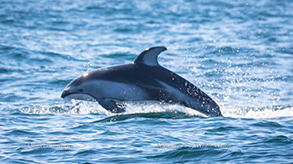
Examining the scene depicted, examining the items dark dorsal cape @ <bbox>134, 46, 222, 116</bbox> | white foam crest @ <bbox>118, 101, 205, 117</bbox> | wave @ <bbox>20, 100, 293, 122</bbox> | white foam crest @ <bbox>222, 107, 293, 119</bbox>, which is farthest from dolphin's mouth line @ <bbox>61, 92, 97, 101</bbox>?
white foam crest @ <bbox>222, 107, 293, 119</bbox>

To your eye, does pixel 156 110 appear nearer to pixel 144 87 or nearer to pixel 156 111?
pixel 156 111

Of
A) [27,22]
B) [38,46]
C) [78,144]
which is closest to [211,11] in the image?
[27,22]

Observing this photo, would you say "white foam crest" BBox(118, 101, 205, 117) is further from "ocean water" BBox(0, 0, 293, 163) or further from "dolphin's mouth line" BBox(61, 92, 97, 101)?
"dolphin's mouth line" BBox(61, 92, 97, 101)

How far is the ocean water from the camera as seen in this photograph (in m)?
9.02

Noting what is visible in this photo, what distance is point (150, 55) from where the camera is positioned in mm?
10914

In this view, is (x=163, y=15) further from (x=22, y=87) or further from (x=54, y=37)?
(x=22, y=87)

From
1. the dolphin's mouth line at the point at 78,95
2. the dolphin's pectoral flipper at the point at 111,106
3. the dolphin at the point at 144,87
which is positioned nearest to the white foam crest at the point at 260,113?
the dolphin at the point at 144,87

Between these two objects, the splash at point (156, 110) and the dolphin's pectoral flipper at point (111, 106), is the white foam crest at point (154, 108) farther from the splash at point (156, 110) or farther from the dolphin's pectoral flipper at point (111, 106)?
the dolphin's pectoral flipper at point (111, 106)

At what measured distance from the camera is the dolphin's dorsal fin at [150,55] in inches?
427

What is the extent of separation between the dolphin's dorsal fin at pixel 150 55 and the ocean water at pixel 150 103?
94 centimetres

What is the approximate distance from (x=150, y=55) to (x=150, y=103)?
1.10m

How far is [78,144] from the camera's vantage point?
9375 millimetres

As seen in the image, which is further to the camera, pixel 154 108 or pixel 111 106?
pixel 154 108

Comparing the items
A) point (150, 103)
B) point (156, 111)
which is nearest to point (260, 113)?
point (156, 111)
